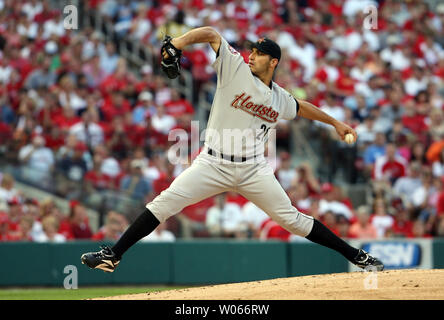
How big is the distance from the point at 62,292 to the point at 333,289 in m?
4.89

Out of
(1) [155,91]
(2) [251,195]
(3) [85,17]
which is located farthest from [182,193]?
(3) [85,17]

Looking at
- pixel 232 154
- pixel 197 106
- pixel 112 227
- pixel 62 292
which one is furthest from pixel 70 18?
pixel 232 154

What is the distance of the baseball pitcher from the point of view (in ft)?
19.5

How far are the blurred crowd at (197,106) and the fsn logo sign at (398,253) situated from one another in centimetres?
28

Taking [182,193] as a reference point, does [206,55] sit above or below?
above

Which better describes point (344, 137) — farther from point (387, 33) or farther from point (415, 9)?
point (415, 9)

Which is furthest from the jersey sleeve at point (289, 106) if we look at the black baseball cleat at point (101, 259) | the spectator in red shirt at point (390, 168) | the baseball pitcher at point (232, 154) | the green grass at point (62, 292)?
the spectator in red shirt at point (390, 168)

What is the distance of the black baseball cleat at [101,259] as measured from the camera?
19.2 feet

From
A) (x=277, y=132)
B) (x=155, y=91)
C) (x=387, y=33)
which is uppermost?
(x=387, y=33)

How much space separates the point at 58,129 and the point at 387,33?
748cm

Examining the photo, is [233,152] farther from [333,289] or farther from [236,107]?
[333,289]

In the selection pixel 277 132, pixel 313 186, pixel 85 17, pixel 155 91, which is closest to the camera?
pixel 313 186

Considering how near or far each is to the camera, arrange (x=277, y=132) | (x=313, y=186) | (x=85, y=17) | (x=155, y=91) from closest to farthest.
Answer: (x=313, y=186) < (x=277, y=132) < (x=155, y=91) < (x=85, y=17)
